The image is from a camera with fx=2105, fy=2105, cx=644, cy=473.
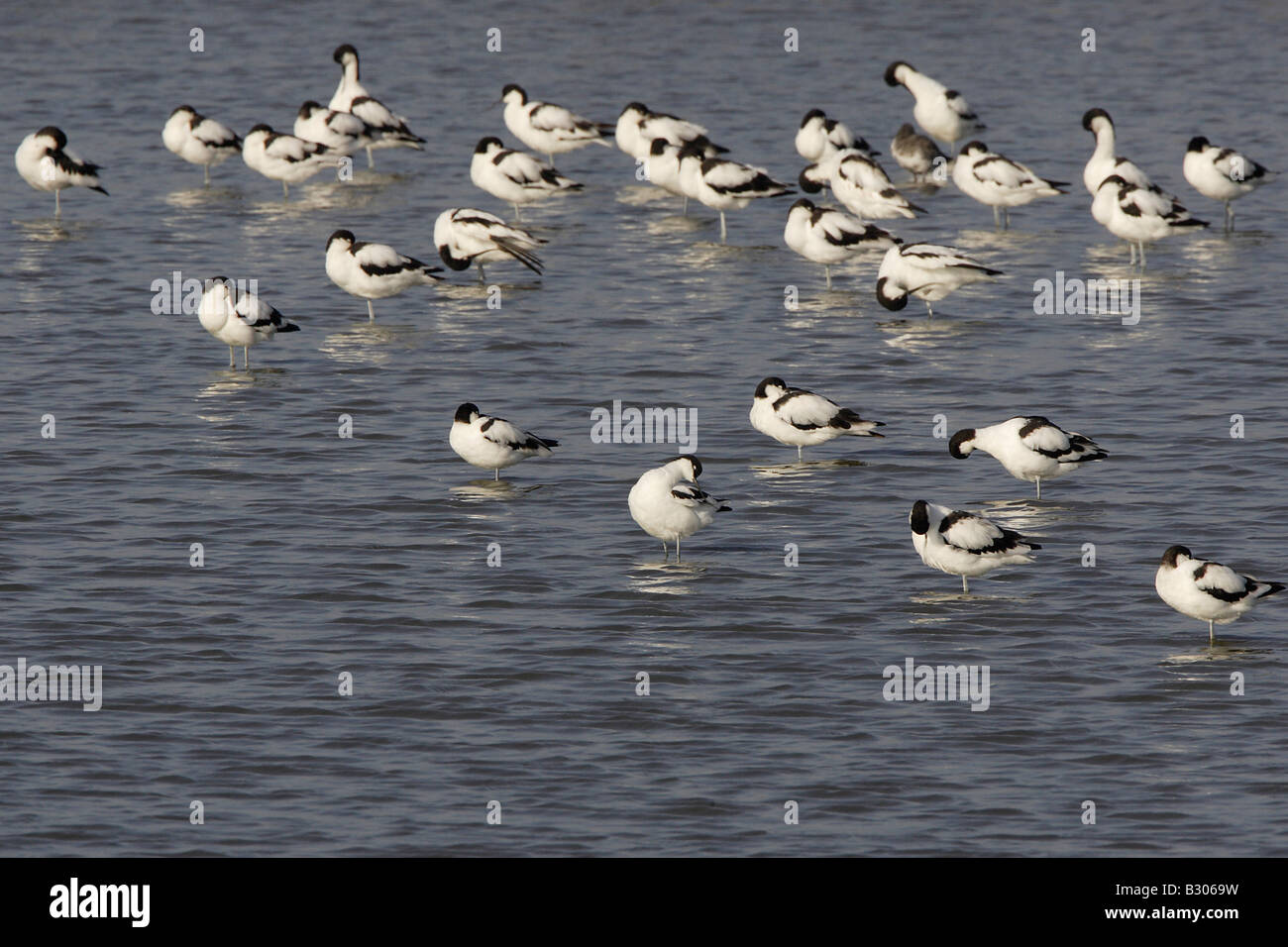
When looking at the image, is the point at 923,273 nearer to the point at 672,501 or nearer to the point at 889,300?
the point at 889,300

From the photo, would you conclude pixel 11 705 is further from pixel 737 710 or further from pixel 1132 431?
pixel 1132 431

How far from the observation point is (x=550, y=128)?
34.8 m

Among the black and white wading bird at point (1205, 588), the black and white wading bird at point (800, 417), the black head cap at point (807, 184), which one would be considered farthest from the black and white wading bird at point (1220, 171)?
the black and white wading bird at point (1205, 588)

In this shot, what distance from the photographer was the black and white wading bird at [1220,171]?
29.9 m

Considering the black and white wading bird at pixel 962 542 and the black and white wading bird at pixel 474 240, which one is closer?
the black and white wading bird at pixel 962 542

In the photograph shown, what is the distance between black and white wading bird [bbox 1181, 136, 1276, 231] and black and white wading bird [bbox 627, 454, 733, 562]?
15.3 metres

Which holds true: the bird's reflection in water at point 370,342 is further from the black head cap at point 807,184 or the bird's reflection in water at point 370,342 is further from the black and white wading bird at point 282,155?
the black head cap at point 807,184

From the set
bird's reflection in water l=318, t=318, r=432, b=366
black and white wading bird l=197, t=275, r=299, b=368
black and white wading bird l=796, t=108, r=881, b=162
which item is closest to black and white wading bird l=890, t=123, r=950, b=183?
black and white wading bird l=796, t=108, r=881, b=162

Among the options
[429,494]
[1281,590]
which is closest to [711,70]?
[429,494]

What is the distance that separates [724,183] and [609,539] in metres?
13.2

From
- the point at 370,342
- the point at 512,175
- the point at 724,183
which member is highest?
the point at 512,175

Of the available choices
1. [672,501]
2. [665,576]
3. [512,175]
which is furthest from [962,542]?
[512,175]

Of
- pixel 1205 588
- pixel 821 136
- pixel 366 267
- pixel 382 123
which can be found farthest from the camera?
pixel 382 123

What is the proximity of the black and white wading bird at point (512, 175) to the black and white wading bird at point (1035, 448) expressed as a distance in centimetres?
1363
